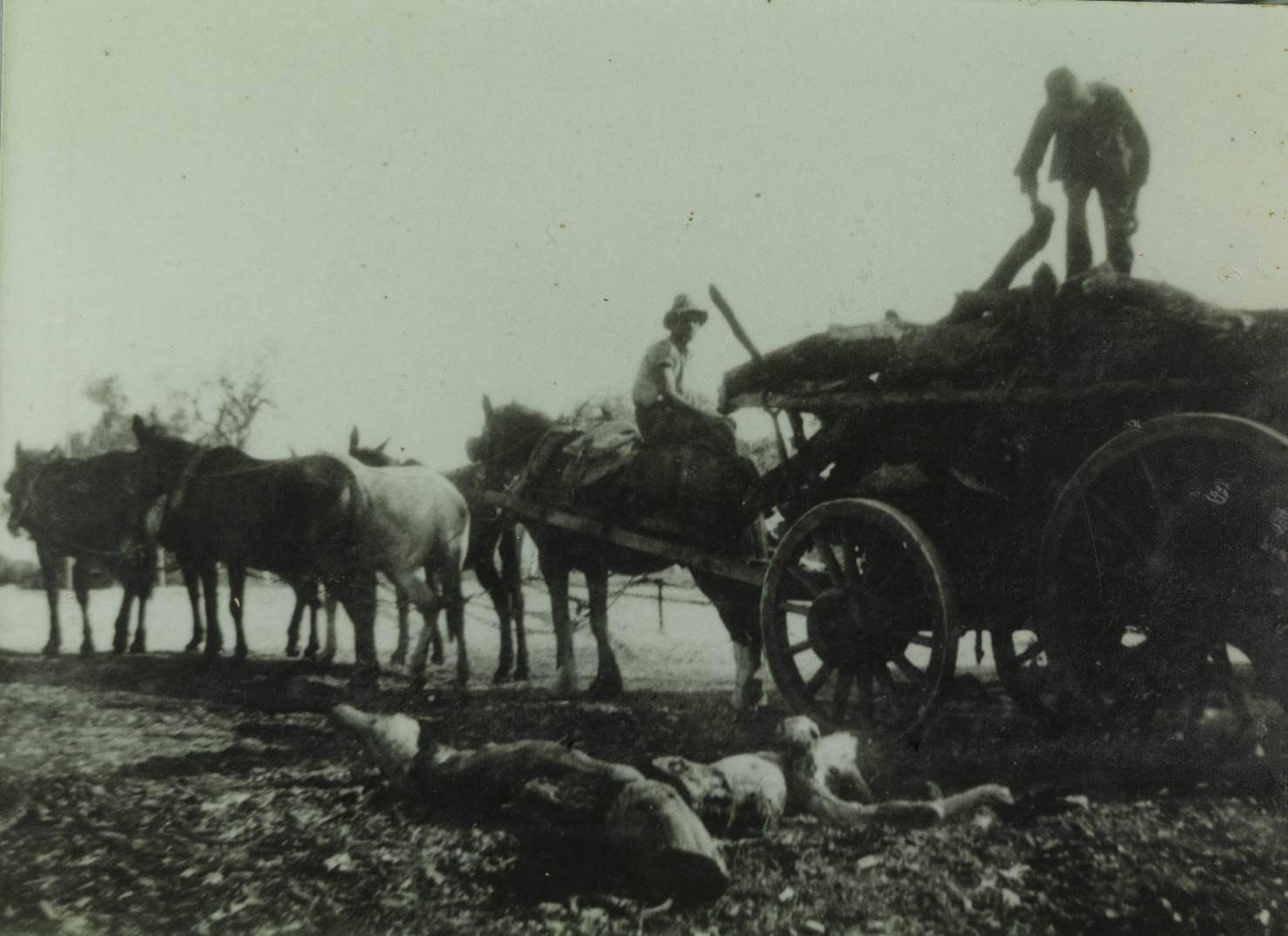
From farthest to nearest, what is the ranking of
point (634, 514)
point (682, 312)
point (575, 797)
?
point (634, 514) → point (682, 312) → point (575, 797)

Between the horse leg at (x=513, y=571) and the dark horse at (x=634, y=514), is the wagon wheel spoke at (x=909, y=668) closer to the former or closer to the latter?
the dark horse at (x=634, y=514)

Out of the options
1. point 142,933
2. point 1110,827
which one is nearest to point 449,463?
point 142,933

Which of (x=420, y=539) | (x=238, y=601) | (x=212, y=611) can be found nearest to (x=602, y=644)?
(x=420, y=539)

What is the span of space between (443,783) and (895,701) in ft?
5.88

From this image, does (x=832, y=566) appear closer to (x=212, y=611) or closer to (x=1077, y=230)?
(x=1077, y=230)

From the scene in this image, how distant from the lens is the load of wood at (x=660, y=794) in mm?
2744

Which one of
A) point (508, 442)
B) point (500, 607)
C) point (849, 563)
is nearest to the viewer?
point (849, 563)

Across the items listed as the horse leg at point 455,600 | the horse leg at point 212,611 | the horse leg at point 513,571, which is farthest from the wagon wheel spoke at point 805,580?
the horse leg at point 212,611

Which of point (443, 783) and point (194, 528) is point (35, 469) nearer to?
point (194, 528)

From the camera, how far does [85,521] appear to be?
4.99 m

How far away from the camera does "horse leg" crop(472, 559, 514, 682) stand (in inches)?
222

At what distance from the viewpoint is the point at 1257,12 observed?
12.6ft

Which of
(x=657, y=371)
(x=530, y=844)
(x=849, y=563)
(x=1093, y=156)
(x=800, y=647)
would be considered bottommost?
(x=530, y=844)

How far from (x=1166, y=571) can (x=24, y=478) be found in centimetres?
458
